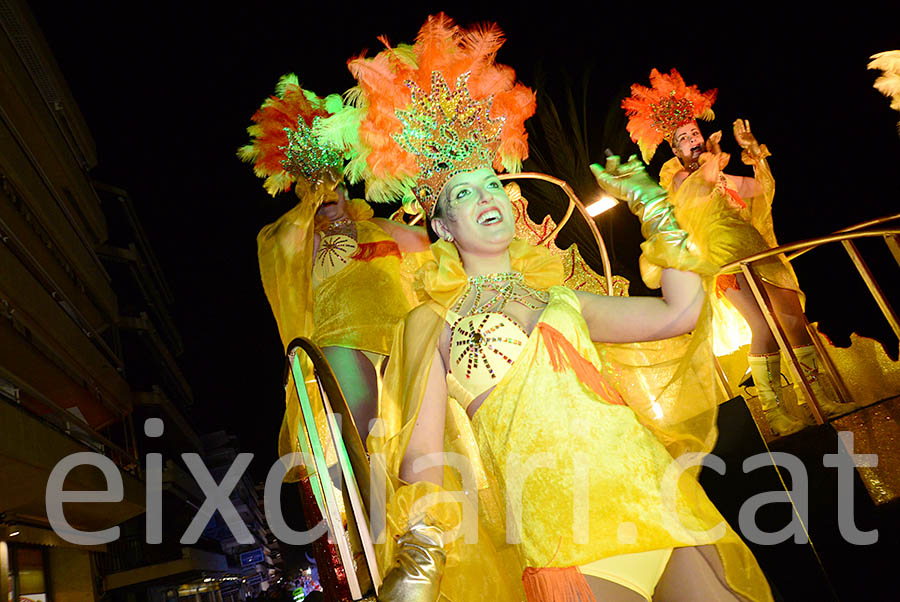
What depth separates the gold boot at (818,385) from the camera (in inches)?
139

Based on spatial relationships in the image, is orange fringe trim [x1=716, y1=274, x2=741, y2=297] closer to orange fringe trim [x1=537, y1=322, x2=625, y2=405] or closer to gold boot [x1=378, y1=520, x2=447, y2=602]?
orange fringe trim [x1=537, y1=322, x2=625, y2=405]

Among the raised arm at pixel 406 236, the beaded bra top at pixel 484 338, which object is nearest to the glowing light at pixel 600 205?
the raised arm at pixel 406 236

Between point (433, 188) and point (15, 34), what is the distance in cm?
1276

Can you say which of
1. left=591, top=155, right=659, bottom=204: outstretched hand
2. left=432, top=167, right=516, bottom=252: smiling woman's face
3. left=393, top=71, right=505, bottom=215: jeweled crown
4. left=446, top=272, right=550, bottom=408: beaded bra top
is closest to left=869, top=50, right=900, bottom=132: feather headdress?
left=591, top=155, right=659, bottom=204: outstretched hand

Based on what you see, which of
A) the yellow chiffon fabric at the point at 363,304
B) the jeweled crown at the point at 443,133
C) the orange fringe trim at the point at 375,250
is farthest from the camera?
the orange fringe trim at the point at 375,250

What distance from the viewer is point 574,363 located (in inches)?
79.4

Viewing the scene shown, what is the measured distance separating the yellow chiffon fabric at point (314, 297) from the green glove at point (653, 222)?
5.11ft

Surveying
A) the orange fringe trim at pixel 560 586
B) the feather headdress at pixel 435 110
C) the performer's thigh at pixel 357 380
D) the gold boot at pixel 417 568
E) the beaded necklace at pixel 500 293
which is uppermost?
the feather headdress at pixel 435 110

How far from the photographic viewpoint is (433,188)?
246cm

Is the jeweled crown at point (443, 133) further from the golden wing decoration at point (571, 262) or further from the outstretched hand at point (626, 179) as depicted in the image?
the golden wing decoration at point (571, 262)

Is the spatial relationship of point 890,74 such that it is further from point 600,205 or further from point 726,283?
point 600,205

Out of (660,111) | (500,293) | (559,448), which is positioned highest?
(660,111)

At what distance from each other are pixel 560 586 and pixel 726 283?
145 inches

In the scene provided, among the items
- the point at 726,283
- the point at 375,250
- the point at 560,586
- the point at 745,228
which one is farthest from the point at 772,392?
the point at 560,586
